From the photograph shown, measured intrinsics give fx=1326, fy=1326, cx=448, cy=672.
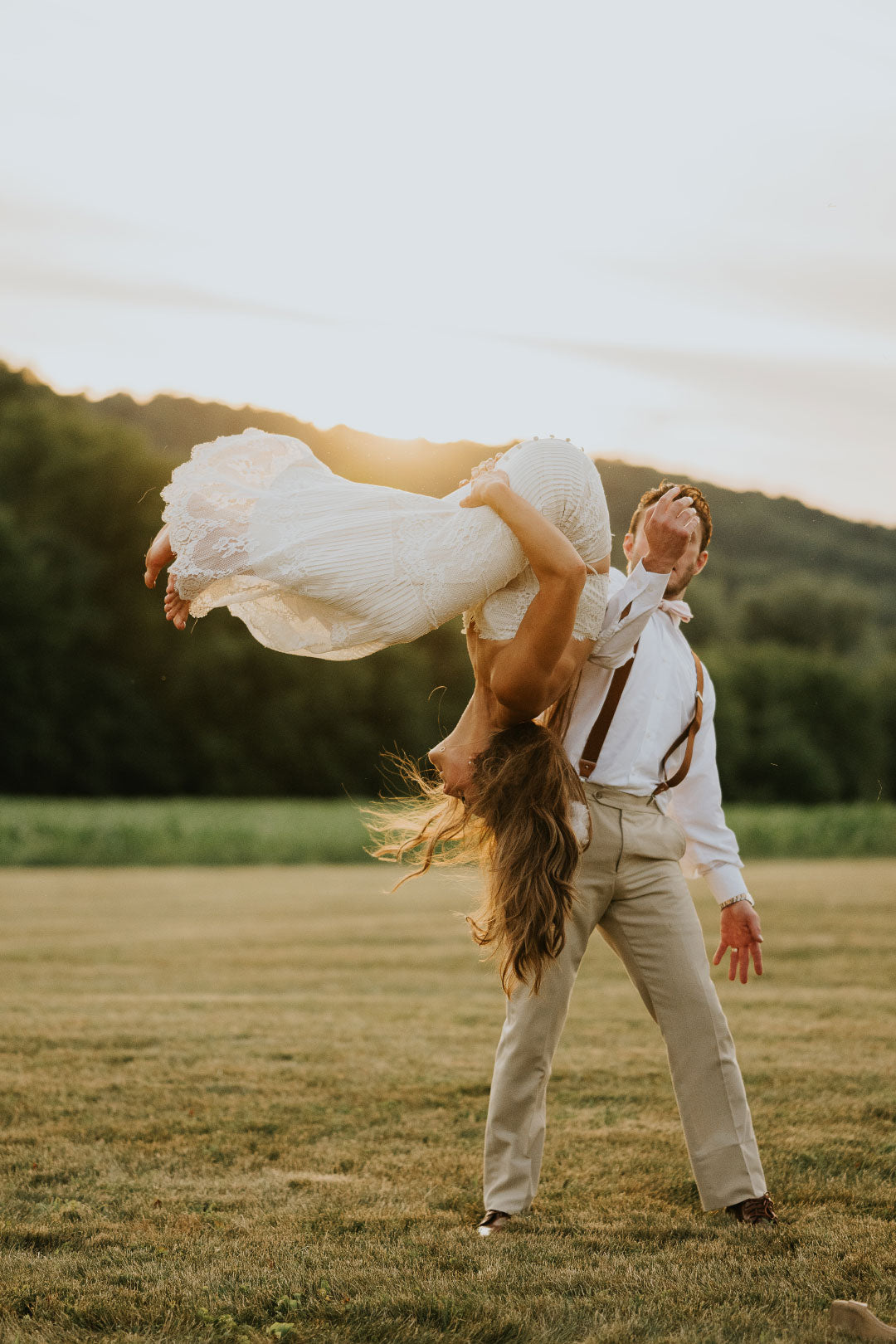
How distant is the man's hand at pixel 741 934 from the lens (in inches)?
184

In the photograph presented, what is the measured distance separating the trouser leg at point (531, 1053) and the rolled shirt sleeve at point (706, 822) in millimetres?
398

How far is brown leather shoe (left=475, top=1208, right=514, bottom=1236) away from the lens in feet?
14.1

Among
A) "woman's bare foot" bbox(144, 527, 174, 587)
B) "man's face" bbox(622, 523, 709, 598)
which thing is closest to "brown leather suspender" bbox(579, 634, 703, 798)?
"man's face" bbox(622, 523, 709, 598)

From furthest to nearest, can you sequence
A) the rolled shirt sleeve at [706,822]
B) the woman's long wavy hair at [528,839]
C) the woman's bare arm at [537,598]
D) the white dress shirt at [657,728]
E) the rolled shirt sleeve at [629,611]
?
1. the rolled shirt sleeve at [706,822]
2. the white dress shirt at [657,728]
3. the woman's long wavy hair at [528,839]
4. the rolled shirt sleeve at [629,611]
5. the woman's bare arm at [537,598]

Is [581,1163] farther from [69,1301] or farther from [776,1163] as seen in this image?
[69,1301]

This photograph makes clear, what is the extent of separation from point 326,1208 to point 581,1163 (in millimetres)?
1148

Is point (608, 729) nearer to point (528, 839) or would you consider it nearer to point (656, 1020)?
point (528, 839)

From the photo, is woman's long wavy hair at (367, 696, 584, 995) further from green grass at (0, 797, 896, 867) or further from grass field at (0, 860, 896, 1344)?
green grass at (0, 797, 896, 867)

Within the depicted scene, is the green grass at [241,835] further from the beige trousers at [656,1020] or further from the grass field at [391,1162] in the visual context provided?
the beige trousers at [656,1020]

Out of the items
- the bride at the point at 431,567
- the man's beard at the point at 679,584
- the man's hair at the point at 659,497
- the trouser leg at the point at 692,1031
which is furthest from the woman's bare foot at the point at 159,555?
the trouser leg at the point at 692,1031

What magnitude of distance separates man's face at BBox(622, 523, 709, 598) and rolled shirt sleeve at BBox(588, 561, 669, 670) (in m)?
0.35

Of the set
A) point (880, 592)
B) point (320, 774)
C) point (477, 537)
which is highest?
point (880, 592)

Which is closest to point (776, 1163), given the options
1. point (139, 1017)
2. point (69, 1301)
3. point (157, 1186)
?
point (157, 1186)

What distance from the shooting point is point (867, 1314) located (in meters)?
3.35
